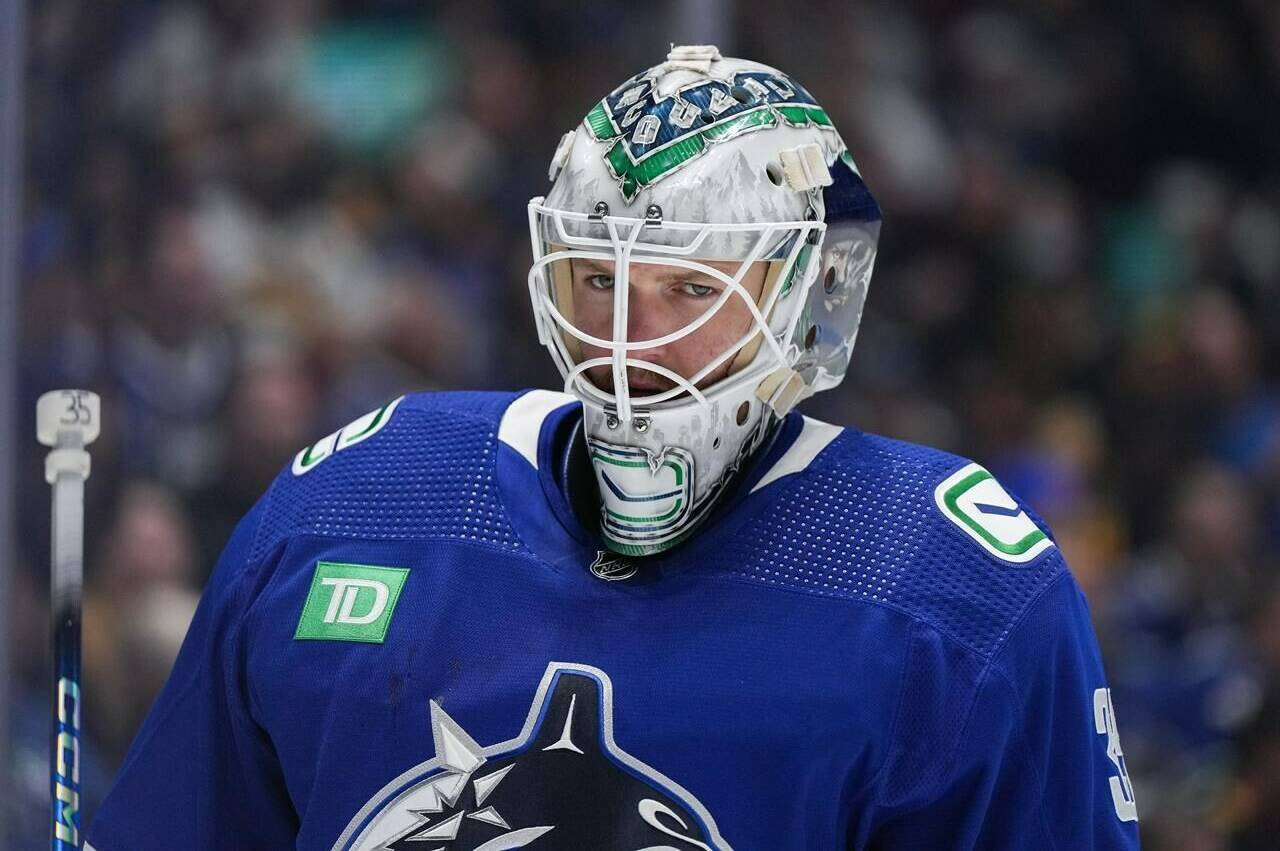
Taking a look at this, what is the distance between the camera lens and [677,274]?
1.35m

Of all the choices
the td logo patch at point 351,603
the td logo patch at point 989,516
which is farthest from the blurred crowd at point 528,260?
the td logo patch at point 989,516

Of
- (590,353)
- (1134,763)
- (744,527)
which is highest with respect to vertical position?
(590,353)

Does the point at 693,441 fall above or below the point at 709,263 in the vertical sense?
below

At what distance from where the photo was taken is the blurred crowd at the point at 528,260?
2240 millimetres

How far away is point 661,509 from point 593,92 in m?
1.57

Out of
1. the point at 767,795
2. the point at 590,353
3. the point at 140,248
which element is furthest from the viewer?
the point at 140,248

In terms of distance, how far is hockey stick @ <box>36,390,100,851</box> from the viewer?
59.7 inches

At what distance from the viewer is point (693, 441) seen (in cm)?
137

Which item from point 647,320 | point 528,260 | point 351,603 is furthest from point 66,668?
point 528,260

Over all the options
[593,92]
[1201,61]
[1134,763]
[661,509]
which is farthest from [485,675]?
[1201,61]

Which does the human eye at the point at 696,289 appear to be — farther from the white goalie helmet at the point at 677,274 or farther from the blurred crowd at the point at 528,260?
the blurred crowd at the point at 528,260

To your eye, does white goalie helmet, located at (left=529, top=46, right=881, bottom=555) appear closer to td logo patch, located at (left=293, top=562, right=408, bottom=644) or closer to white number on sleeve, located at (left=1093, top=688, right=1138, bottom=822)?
td logo patch, located at (left=293, top=562, right=408, bottom=644)

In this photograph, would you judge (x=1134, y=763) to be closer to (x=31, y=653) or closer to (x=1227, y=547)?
(x=1227, y=547)

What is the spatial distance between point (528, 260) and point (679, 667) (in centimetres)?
152
